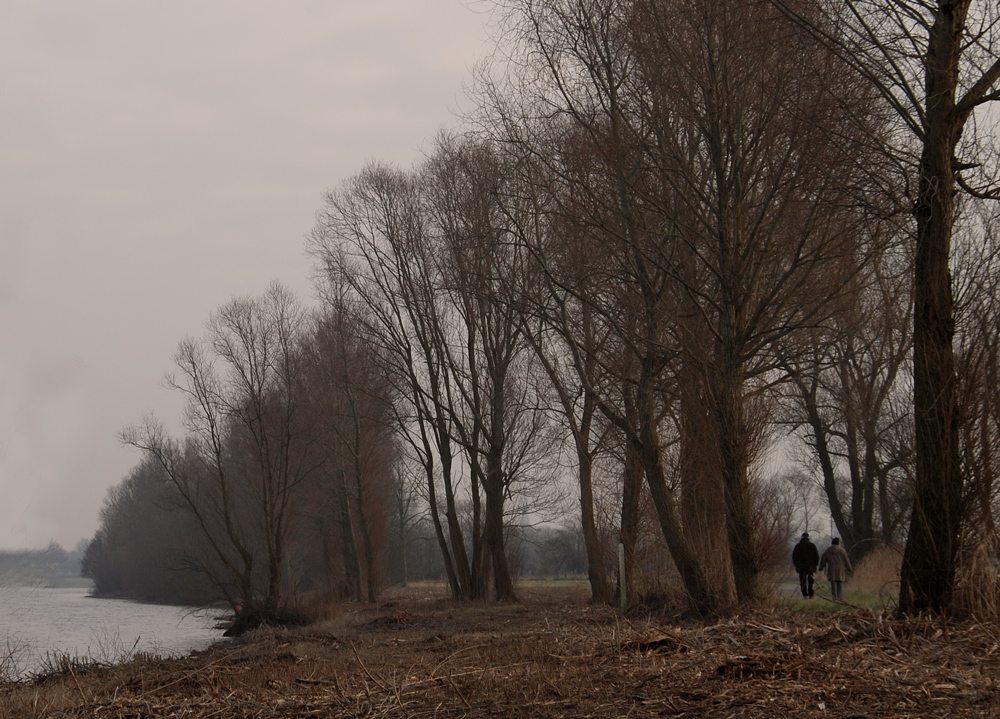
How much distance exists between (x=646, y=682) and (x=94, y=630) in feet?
74.0

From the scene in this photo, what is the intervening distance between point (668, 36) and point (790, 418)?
16872 mm

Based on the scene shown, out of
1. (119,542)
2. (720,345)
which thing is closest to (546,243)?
(720,345)

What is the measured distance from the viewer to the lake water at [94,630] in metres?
18.4

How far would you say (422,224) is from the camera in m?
25.8

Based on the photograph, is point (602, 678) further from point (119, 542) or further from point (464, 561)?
point (119, 542)

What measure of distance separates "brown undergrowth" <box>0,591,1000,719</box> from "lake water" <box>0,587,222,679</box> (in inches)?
338

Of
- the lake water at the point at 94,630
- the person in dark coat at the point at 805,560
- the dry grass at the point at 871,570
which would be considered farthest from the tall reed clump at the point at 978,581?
the dry grass at the point at 871,570

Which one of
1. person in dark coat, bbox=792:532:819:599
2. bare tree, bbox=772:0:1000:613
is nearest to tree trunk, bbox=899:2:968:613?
bare tree, bbox=772:0:1000:613

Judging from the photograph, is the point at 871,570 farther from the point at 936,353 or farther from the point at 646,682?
the point at 646,682

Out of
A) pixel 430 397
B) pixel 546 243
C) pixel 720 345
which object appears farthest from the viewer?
pixel 430 397

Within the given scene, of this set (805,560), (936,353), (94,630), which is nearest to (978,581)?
(936,353)

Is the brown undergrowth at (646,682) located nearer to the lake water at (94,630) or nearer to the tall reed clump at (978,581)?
the tall reed clump at (978,581)

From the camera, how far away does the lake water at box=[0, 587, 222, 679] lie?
1844cm

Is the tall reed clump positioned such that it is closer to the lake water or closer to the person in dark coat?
the person in dark coat
